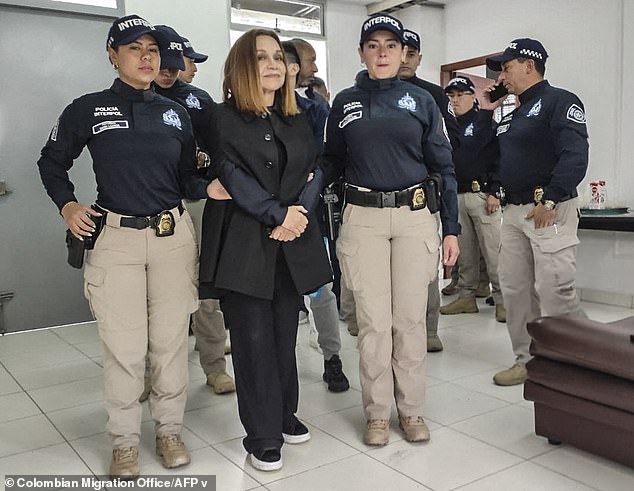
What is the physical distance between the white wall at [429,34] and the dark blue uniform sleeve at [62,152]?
5.09 m

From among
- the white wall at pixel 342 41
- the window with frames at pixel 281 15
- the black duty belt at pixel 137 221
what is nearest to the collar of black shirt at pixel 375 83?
the black duty belt at pixel 137 221

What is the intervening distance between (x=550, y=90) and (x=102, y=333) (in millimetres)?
2320

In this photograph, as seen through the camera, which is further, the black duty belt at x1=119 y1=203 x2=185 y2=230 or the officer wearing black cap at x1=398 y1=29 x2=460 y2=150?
the officer wearing black cap at x1=398 y1=29 x2=460 y2=150

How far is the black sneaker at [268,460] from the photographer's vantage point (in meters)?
2.43

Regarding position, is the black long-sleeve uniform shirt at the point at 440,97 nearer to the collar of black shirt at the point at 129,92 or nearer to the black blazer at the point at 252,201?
the black blazer at the point at 252,201

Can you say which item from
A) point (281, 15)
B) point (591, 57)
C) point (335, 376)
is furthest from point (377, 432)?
point (281, 15)

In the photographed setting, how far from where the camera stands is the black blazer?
231 cm

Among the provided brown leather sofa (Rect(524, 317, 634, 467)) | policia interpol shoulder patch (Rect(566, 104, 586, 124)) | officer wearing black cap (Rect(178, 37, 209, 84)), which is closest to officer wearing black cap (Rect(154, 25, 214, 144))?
officer wearing black cap (Rect(178, 37, 209, 84))

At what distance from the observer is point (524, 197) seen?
3199 mm

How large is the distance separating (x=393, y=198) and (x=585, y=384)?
982 mm

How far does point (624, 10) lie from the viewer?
5.05m

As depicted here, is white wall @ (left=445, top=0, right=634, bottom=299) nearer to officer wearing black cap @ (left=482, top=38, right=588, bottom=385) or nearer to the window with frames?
the window with frames

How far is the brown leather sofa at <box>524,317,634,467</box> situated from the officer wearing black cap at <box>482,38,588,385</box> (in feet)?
1.80

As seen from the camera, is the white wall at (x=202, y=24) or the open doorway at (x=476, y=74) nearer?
the white wall at (x=202, y=24)
